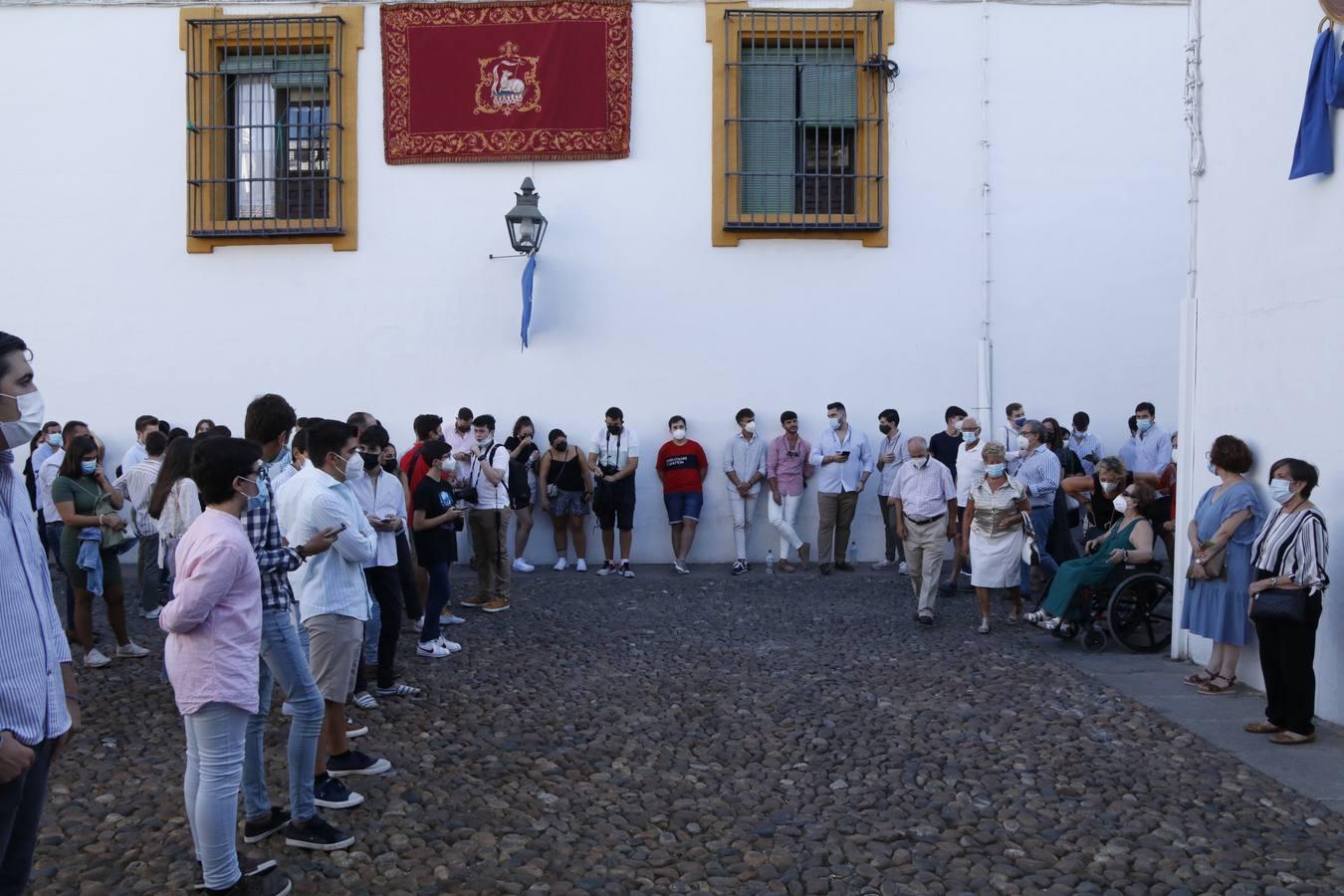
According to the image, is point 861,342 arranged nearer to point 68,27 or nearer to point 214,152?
point 214,152

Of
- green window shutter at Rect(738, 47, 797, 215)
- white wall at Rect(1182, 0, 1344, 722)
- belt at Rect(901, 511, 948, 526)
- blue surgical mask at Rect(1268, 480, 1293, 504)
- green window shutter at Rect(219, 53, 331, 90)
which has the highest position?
green window shutter at Rect(219, 53, 331, 90)

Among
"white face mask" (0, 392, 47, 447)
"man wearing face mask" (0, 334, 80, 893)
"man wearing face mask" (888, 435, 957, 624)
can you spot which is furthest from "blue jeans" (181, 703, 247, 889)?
"man wearing face mask" (888, 435, 957, 624)

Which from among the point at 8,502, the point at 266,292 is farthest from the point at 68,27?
the point at 8,502

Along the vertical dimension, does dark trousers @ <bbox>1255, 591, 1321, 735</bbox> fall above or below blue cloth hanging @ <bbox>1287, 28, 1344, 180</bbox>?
below

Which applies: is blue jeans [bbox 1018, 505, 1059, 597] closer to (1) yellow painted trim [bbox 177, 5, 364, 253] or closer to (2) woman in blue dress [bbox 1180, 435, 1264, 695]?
(2) woman in blue dress [bbox 1180, 435, 1264, 695]

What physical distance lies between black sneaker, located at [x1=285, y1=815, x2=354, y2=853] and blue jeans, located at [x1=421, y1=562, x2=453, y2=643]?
11.9ft

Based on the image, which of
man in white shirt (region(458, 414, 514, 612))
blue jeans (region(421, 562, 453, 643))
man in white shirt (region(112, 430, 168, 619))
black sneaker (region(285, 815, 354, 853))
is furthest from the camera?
man in white shirt (region(458, 414, 514, 612))

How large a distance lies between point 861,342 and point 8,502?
1107cm

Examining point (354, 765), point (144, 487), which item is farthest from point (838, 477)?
point (354, 765)

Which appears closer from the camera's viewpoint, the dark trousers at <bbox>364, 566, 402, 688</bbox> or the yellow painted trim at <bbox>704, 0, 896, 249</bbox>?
the dark trousers at <bbox>364, 566, 402, 688</bbox>

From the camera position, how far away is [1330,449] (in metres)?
6.82

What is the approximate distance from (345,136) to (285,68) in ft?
3.62

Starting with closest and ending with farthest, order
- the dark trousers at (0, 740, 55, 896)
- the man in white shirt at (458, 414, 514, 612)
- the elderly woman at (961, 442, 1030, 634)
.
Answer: the dark trousers at (0, 740, 55, 896)
the elderly woman at (961, 442, 1030, 634)
the man in white shirt at (458, 414, 514, 612)

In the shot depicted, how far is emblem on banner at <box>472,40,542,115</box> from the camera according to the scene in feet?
43.7
